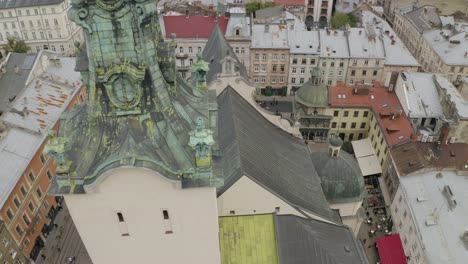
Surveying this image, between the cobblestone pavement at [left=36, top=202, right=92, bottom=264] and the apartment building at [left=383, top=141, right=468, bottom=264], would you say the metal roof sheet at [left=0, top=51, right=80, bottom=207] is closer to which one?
the cobblestone pavement at [left=36, top=202, right=92, bottom=264]

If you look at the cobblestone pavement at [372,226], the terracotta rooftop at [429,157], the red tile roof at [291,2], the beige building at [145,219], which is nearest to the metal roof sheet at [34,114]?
the beige building at [145,219]

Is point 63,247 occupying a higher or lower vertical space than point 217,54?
lower

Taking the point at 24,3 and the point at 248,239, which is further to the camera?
the point at 24,3

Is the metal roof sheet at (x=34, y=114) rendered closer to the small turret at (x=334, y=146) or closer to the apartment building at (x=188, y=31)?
the apartment building at (x=188, y=31)

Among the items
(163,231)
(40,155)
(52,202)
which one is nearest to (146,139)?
(163,231)

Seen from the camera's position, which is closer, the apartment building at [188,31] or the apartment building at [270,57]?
the apartment building at [270,57]

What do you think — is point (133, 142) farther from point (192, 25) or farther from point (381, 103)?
point (192, 25)

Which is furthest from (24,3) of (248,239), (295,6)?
(248,239)
